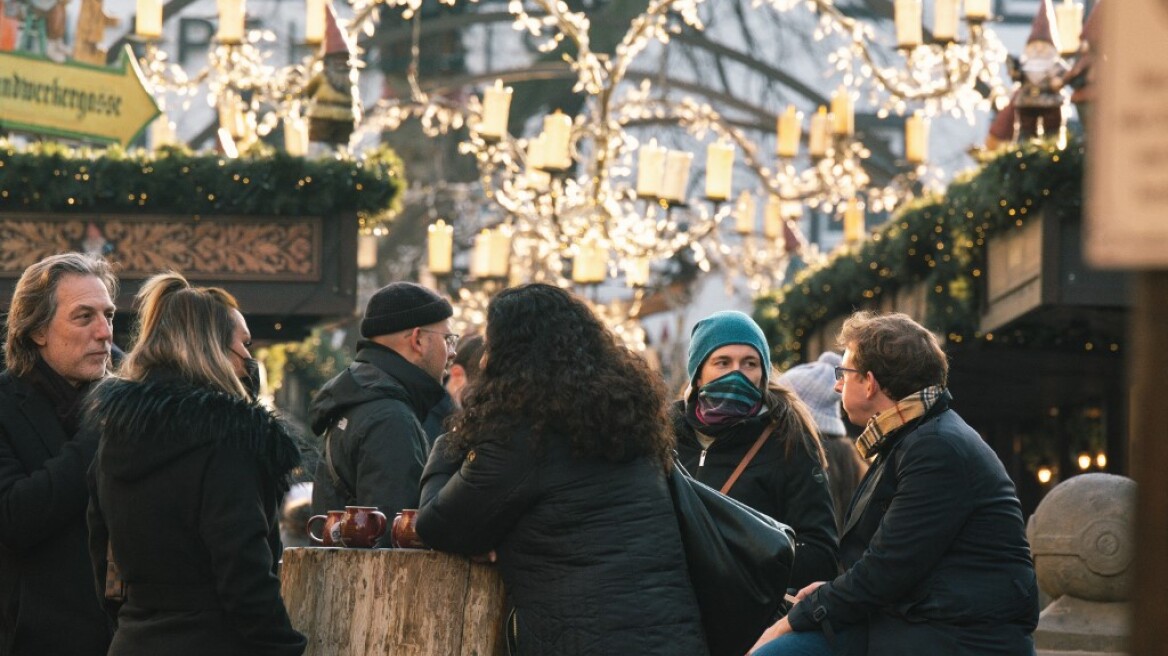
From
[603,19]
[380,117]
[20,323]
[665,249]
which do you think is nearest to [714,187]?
[665,249]

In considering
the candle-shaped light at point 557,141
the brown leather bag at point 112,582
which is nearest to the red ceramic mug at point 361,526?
the brown leather bag at point 112,582

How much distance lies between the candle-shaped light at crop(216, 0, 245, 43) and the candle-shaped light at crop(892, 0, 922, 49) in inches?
171

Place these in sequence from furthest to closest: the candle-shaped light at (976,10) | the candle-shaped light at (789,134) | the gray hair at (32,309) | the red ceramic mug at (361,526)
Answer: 1. the candle-shaped light at (789,134)
2. the candle-shaped light at (976,10)
3. the gray hair at (32,309)
4. the red ceramic mug at (361,526)

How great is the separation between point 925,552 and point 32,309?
2.67 metres

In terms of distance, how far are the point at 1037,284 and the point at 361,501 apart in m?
5.34

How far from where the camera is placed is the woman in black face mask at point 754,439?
645cm

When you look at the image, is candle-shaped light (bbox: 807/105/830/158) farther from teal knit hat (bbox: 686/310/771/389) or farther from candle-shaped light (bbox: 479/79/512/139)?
teal knit hat (bbox: 686/310/771/389)

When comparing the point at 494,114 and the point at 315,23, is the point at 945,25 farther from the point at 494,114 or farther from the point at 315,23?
the point at 315,23

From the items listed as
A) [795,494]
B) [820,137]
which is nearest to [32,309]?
[795,494]

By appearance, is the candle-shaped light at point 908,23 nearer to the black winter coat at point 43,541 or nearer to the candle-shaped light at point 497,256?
the candle-shaped light at point 497,256

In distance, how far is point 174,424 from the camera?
198 inches

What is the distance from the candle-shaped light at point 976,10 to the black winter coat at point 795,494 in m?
7.15

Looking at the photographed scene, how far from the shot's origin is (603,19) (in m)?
27.2

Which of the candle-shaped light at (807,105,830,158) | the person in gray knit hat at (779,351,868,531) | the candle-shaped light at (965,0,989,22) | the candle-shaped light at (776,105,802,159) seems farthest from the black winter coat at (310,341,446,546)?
the candle-shaped light at (807,105,830,158)
